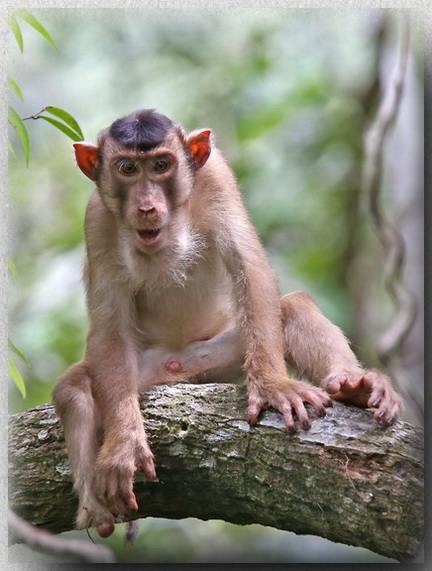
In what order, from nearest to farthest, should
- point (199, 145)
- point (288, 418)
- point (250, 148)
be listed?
point (288, 418)
point (199, 145)
point (250, 148)

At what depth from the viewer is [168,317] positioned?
15.7 ft

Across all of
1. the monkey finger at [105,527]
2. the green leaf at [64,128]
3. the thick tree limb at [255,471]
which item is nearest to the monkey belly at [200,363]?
the thick tree limb at [255,471]

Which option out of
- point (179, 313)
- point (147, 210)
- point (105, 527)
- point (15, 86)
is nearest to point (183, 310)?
point (179, 313)

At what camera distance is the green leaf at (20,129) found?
163 inches

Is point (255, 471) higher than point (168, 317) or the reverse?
the reverse

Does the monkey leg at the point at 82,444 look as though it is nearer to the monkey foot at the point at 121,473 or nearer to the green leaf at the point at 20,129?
the monkey foot at the point at 121,473

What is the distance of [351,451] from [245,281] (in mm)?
1081

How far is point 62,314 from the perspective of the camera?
5.22m

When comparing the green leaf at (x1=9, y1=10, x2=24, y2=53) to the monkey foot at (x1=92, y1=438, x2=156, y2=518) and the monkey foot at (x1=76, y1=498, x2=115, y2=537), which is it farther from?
the monkey foot at (x1=76, y1=498, x2=115, y2=537)

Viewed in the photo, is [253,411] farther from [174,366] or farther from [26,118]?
[26,118]

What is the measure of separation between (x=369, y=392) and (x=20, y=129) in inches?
83.4

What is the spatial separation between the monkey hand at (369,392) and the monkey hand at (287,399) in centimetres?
7

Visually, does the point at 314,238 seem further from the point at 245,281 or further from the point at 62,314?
the point at 62,314

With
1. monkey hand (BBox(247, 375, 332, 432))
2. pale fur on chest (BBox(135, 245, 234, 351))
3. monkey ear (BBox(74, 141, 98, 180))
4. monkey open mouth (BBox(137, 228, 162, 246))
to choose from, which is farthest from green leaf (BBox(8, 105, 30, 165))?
monkey hand (BBox(247, 375, 332, 432))
